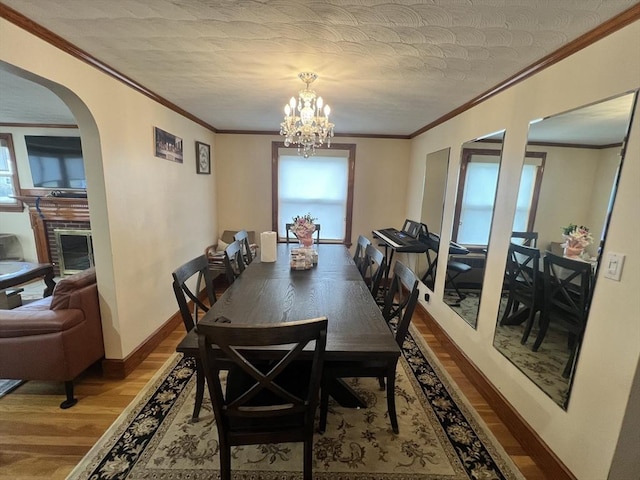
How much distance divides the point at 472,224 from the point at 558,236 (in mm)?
950

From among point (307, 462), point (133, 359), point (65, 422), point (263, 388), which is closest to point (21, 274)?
point (133, 359)

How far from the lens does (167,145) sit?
2.86 metres

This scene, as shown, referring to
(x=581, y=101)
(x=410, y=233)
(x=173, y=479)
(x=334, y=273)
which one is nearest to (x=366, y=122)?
(x=410, y=233)

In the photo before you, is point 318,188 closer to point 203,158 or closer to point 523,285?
point 203,158

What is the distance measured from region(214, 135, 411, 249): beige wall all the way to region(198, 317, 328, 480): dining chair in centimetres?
330

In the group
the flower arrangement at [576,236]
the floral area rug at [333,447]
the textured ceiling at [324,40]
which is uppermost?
the textured ceiling at [324,40]

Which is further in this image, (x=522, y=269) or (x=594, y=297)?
(x=522, y=269)

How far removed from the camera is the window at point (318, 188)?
437cm

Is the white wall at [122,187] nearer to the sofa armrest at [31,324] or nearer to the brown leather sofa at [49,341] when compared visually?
the brown leather sofa at [49,341]

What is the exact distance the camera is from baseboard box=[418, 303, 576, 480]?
1.49m

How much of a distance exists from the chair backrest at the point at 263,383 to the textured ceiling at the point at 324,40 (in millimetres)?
1406

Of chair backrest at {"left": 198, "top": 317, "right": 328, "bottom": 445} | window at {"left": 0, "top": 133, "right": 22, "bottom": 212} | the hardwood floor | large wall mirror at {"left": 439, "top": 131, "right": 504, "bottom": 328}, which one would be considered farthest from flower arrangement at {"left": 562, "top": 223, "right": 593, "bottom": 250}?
window at {"left": 0, "top": 133, "right": 22, "bottom": 212}

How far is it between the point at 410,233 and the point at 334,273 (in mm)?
1813

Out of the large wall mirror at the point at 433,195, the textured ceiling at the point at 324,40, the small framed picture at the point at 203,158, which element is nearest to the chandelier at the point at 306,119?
the textured ceiling at the point at 324,40
